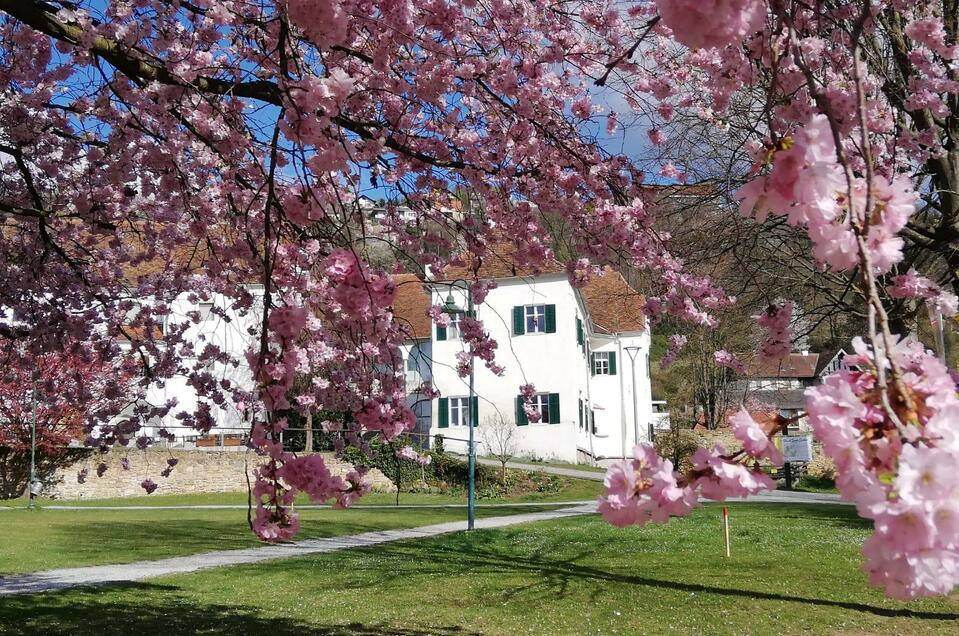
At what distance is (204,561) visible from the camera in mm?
11523

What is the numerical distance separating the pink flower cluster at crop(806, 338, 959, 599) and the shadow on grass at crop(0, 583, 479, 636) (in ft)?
19.5

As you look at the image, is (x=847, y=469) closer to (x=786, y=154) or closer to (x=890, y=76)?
(x=786, y=154)

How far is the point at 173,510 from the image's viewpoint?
65.7 feet

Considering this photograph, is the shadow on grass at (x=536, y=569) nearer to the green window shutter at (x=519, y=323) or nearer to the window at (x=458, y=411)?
the window at (x=458, y=411)

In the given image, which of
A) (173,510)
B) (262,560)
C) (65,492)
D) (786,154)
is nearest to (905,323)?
(786,154)

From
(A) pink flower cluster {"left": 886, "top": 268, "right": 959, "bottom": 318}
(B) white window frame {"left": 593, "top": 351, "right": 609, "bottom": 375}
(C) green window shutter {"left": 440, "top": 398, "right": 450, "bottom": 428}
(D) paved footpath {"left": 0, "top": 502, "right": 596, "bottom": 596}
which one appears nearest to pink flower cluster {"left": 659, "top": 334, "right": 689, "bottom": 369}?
(A) pink flower cluster {"left": 886, "top": 268, "right": 959, "bottom": 318}

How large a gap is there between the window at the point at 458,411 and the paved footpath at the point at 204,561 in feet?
41.9

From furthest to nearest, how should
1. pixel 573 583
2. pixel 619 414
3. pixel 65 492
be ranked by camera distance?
pixel 619 414
pixel 65 492
pixel 573 583

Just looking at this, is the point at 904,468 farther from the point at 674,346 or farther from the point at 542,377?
the point at 542,377

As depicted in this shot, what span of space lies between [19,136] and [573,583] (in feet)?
23.2

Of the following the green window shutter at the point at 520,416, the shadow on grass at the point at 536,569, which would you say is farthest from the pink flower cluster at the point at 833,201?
the green window shutter at the point at 520,416

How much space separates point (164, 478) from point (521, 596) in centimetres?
2005

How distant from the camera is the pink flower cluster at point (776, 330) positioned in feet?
12.3

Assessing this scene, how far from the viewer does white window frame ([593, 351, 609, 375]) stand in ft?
115
